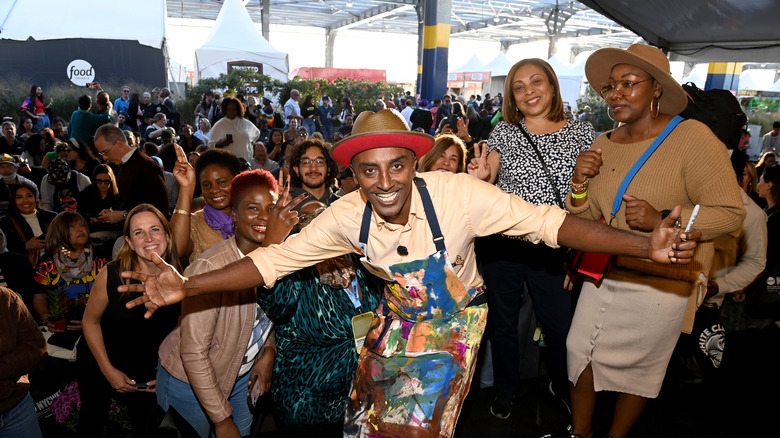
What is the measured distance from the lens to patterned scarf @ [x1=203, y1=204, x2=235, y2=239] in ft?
10.7

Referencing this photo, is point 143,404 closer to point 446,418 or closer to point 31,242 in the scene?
point 446,418

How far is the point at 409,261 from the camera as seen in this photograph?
1856 mm

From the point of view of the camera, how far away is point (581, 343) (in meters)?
2.41

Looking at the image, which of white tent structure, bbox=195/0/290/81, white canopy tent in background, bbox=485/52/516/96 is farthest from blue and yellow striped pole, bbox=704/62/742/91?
white tent structure, bbox=195/0/290/81

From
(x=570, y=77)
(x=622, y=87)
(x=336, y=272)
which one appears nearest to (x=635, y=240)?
(x=622, y=87)

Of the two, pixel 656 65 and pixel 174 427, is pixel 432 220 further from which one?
pixel 174 427

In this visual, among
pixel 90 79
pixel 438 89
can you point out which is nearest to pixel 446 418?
pixel 438 89

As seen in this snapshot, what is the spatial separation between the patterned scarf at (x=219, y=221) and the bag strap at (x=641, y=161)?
2315mm

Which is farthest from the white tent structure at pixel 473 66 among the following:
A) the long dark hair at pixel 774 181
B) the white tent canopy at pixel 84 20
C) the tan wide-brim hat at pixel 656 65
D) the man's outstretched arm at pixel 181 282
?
the man's outstretched arm at pixel 181 282

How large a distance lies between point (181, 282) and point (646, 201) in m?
1.84

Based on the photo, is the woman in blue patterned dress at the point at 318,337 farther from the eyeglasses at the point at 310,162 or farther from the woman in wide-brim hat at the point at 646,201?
the eyeglasses at the point at 310,162

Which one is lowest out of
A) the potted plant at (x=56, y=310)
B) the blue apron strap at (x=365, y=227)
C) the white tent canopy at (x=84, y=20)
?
the potted plant at (x=56, y=310)

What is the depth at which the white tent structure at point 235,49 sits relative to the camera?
648 inches

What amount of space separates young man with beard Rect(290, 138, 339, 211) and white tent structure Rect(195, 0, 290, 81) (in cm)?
1432
